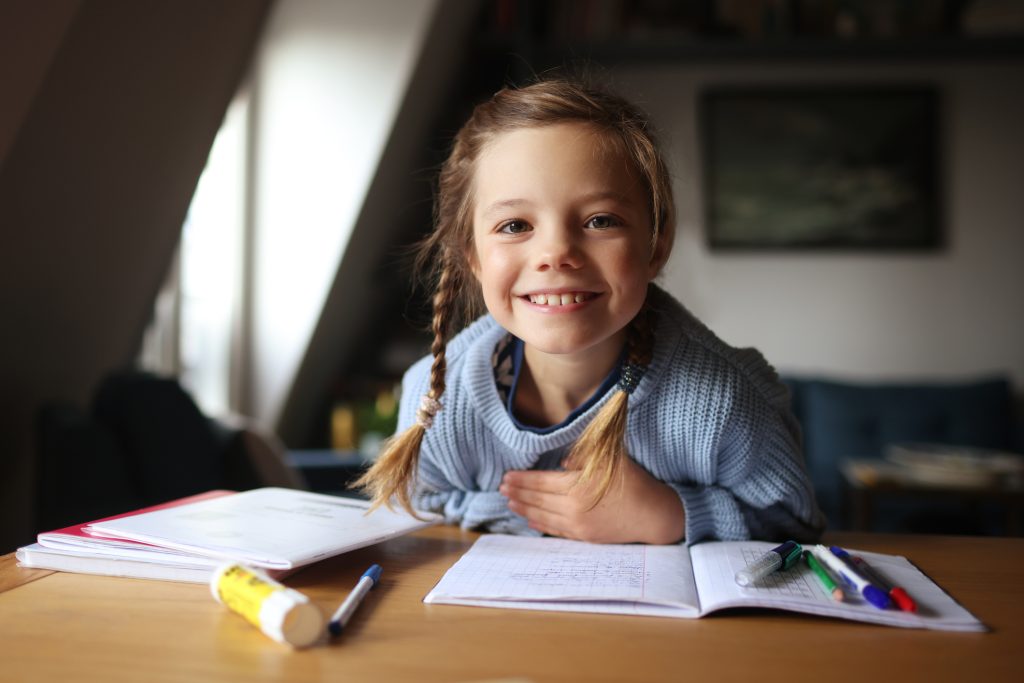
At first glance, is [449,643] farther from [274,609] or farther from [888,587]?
[888,587]

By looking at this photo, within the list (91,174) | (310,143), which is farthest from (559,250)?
(310,143)

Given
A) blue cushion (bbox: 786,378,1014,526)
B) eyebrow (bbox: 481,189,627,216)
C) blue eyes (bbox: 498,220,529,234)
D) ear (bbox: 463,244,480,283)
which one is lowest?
blue cushion (bbox: 786,378,1014,526)

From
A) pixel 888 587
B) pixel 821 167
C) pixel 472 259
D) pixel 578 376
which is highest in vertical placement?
pixel 821 167

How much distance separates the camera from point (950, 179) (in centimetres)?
364

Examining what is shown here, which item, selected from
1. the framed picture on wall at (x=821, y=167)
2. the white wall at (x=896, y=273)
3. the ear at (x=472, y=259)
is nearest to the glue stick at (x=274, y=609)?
the ear at (x=472, y=259)

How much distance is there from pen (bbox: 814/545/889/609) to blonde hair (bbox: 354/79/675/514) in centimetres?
23

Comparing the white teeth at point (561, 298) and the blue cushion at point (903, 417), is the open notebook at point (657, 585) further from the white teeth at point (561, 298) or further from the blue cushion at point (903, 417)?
the blue cushion at point (903, 417)

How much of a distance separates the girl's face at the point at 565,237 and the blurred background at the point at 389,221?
70cm

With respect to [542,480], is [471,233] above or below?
above

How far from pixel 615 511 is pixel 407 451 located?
0.77 feet

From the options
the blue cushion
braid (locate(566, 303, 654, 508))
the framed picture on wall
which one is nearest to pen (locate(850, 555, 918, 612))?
braid (locate(566, 303, 654, 508))

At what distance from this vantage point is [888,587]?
717 mm

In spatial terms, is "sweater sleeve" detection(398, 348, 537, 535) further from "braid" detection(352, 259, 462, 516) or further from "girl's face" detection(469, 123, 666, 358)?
"girl's face" detection(469, 123, 666, 358)

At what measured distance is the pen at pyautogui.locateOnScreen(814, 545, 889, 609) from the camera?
0.67 meters
